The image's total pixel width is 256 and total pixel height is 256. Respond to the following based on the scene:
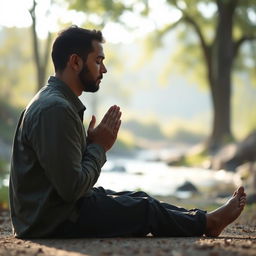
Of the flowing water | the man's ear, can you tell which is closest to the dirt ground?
the man's ear

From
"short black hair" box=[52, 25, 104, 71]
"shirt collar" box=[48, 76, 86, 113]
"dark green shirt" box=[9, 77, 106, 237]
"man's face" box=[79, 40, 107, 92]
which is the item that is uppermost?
"short black hair" box=[52, 25, 104, 71]

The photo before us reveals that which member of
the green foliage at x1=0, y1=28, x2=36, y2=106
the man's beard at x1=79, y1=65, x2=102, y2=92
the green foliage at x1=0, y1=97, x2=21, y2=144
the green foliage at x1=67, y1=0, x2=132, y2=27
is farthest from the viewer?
the green foliage at x1=0, y1=28, x2=36, y2=106

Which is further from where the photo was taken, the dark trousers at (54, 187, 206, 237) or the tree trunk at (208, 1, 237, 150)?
the tree trunk at (208, 1, 237, 150)

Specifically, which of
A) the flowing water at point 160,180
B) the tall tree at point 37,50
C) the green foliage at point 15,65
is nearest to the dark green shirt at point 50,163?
the flowing water at point 160,180

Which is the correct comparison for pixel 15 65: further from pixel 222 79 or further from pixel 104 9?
pixel 222 79

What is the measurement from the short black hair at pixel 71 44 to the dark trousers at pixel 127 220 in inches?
36.6

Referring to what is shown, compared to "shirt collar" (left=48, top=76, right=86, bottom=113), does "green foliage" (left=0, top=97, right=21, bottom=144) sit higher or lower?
higher

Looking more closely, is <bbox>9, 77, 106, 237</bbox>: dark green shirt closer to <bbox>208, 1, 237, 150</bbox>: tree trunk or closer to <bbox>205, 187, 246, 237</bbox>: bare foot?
<bbox>205, 187, 246, 237</bbox>: bare foot

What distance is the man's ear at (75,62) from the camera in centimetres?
413

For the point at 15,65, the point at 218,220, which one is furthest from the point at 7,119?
the point at 218,220

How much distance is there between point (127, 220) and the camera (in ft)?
13.7

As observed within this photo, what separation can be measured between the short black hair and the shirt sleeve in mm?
444

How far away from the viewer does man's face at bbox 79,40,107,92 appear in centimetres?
418

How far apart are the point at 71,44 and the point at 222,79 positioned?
21.4 m
